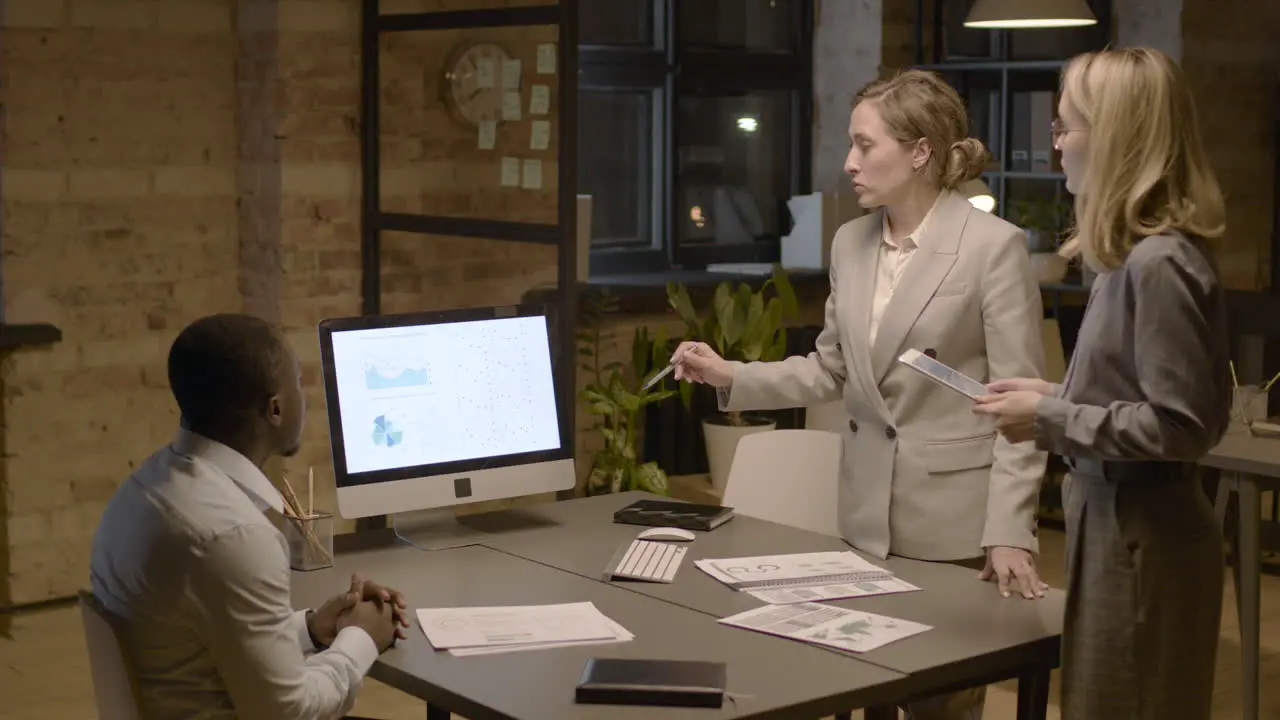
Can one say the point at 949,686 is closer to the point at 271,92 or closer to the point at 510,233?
the point at 510,233

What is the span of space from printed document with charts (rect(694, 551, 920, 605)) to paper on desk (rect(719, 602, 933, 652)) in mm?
71

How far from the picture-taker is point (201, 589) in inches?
78.0

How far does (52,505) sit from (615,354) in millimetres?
1965

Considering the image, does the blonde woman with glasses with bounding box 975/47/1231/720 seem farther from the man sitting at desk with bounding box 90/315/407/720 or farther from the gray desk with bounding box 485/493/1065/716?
the man sitting at desk with bounding box 90/315/407/720

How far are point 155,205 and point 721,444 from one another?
198cm

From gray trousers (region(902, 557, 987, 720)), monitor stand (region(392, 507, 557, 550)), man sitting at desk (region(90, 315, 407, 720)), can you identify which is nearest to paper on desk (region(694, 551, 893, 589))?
gray trousers (region(902, 557, 987, 720))

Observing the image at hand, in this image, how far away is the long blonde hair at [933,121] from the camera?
2.93 metres

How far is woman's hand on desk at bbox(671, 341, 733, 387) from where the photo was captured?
314 cm

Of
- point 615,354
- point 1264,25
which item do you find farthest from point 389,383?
point 1264,25

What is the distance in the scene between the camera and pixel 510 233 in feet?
A: 15.4

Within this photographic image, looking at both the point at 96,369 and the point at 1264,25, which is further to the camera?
the point at 1264,25

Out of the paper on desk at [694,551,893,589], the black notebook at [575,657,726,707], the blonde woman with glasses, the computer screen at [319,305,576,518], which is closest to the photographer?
the black notebook at [575,657,726,707]

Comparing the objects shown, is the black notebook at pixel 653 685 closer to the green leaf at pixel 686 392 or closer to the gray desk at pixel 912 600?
the gray desk at pixel 912 600

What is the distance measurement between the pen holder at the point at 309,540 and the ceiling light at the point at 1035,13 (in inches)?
142
